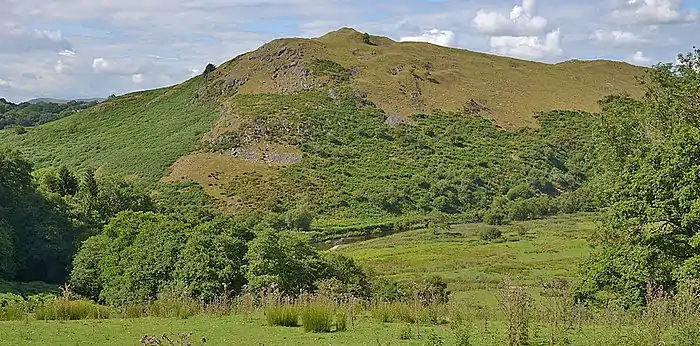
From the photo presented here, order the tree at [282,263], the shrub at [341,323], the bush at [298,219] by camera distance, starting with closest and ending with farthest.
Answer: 1. the shrub at [341,323]
2. the tree at [282,263]
3. the bush at [298,219]

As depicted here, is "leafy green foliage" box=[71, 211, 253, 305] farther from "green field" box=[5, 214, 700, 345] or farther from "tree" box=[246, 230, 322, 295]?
"green field" box=[5, 214, 700, 345]

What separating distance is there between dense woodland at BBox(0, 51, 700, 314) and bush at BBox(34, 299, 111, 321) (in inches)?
130

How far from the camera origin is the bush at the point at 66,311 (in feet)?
47.9

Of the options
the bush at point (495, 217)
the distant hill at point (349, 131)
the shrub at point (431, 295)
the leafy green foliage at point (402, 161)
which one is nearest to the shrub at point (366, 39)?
the distant hill at point (349, 131)

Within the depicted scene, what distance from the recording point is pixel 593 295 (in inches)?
750

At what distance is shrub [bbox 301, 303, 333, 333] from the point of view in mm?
12734

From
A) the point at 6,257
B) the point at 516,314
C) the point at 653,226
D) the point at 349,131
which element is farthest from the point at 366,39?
the point at 516,314

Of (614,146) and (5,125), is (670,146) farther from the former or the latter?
(5,125)

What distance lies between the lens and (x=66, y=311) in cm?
1493

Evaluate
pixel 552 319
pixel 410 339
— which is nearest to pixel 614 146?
pixel 552 319

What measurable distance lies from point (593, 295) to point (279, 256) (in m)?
11.5

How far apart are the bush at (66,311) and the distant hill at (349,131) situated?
2924 inches

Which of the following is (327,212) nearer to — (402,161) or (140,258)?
(402,161)

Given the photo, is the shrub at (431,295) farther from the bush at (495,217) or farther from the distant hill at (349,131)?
the distant hill at (349,131)
